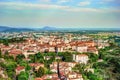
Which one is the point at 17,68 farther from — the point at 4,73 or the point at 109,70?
the point at 109,70

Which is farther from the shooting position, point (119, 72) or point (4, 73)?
point (119, 72)

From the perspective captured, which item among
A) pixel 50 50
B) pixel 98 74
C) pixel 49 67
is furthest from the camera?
pixel 50 50

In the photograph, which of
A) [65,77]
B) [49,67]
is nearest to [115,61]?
[49,67]

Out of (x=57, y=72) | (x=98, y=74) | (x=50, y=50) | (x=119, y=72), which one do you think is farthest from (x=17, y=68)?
(x=50, y=50)

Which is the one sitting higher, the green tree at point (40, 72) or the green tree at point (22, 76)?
the green tree at point (22, 76)

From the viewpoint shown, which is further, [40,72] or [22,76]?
[40,72]

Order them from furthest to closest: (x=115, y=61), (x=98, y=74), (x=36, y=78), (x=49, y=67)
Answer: (x=115, y=61)
(x=49, y=67)
(x=98, y=74)
(x=36, y=78)

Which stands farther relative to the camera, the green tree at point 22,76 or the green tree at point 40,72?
the green tree at point 40,72

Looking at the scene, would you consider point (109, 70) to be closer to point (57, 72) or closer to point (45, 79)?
point (57, 72)

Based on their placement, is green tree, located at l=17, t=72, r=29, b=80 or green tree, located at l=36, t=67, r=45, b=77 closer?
green tree, located at l=17, t=72, r=29, b=80

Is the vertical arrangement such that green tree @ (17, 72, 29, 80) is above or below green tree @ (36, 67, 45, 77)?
above
